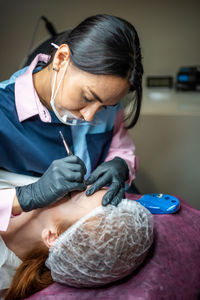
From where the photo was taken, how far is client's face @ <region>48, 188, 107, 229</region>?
106 centimetres

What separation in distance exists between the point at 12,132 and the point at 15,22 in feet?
6.17

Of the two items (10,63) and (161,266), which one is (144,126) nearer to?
(161,266)

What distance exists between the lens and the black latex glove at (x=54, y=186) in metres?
1.03

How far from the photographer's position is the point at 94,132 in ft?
4.83

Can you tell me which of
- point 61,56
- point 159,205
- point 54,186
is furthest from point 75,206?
point 61,56

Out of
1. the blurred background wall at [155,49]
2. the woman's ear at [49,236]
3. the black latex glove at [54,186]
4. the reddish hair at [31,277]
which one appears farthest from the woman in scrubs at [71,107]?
the blurred background wall at [155,49]

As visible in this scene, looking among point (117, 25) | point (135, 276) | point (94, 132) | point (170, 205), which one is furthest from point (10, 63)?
point (135, 276)

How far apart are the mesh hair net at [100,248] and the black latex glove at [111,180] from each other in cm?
6

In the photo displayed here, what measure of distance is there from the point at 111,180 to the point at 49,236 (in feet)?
1.10

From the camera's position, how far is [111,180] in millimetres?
1206

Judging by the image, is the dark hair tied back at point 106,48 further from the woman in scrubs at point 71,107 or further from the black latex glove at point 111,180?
the black latex glove at point 111,180

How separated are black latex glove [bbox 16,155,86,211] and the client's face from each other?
6 centimetres

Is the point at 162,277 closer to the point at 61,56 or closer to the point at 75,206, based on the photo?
the point at 75,206

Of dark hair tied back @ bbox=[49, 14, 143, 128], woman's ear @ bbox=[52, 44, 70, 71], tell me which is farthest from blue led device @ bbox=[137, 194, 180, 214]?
woman's ear @ bbox=[52, 44, 70, 71]
